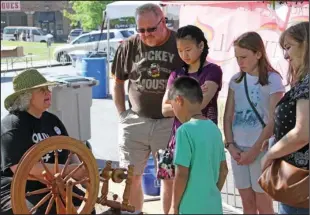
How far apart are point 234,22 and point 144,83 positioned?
10.6 feet

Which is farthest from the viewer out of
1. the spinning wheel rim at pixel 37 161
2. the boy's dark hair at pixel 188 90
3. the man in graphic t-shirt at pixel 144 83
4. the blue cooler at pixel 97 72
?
the blue cooler at pixel 97 72

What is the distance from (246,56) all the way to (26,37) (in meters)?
30.6

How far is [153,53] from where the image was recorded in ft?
11.3

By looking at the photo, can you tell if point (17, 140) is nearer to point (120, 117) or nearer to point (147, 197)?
point (120, 117)

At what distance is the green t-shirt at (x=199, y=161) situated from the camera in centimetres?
235

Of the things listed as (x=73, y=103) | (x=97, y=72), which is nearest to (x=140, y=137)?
(x=73, y=103)

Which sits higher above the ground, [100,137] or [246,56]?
[246,56]

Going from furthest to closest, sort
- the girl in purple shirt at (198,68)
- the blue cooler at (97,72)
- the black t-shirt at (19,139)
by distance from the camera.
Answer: the blue cooler at (97,72), the girl in purple shirt at (198,68), the black t-shirt at (19,139)

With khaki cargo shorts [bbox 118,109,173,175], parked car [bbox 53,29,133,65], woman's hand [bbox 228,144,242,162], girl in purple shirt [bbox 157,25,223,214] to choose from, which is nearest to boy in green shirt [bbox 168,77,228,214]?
girl in purple shirt [bbox 157,25,223,214]

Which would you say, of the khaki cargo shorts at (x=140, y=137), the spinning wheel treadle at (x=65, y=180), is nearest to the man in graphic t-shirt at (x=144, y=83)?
the khaki cargo shorts at (x=140, y=137)

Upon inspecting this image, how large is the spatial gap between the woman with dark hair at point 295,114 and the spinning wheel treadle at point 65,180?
668mm

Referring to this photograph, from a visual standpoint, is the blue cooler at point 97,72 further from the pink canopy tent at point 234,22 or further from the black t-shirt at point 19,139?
the black t-shirt at point 19,139

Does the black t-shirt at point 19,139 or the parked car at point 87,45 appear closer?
the black t-shirt at point 19,139

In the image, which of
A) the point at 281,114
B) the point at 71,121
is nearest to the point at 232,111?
the point at 281,114
